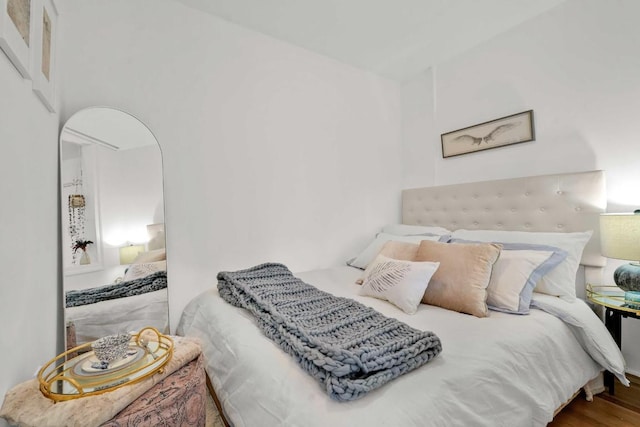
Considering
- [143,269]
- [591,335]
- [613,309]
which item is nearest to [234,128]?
[143,269]

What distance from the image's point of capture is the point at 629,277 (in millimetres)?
1524

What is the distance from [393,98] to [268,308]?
98.8 inches

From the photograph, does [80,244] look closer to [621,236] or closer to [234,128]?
[234,128]

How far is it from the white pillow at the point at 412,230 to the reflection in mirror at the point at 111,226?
1885mm

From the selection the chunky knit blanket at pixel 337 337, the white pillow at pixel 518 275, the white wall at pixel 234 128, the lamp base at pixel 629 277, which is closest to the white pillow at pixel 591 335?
the white pillow at pixel 518 275

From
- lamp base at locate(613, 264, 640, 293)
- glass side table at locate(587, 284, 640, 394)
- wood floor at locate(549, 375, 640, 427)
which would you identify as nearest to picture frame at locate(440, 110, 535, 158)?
lamp base at locate(613, 264, 640, 293)

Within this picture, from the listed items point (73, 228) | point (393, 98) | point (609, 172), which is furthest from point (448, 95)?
point (73, 228)

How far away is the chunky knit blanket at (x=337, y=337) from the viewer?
2.73 feet

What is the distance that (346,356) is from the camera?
85 centimetres

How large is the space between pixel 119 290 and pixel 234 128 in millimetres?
1248

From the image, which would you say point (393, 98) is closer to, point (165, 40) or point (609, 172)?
point (609, 172)

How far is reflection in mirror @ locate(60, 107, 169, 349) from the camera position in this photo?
150 centimetres

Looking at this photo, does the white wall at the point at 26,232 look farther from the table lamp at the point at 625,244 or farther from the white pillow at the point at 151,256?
the table lamp at the point at 625,244

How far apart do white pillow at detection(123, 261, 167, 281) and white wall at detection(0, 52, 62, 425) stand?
34cm
